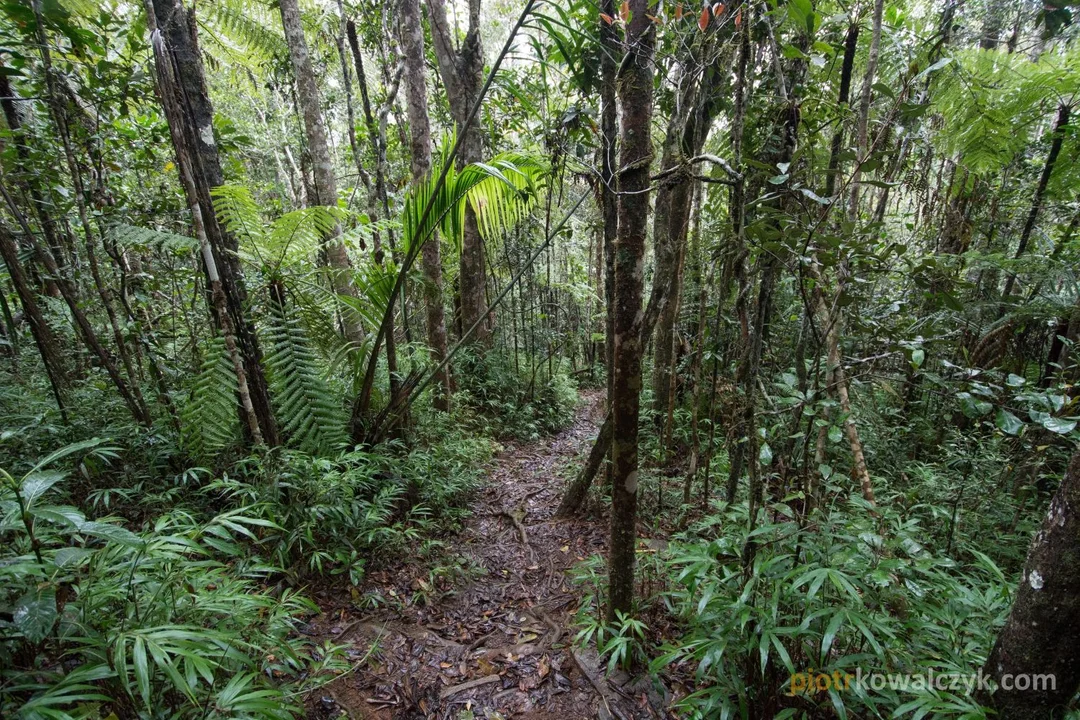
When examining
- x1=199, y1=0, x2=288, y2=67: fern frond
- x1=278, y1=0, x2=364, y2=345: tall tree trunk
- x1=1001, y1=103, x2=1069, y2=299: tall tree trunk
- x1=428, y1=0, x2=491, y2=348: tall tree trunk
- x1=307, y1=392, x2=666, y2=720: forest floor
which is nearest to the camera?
x1=307, y1=392, x2=666, y2=720: forest floor

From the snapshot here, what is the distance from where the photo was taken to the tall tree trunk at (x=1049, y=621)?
4.00ft

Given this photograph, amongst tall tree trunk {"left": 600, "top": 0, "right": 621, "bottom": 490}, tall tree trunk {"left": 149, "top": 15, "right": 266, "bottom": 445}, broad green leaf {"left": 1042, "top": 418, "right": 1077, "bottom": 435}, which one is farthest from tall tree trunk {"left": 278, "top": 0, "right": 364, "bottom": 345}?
broad green leaf {"left": 1042, "top": 418, "right": 1077, "bottom": 435}

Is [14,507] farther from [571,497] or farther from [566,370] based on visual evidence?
[566,370]

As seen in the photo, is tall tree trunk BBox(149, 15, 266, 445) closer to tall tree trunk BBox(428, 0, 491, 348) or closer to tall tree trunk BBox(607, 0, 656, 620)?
tall tree trunk BBox(428, 0, 491, 348)

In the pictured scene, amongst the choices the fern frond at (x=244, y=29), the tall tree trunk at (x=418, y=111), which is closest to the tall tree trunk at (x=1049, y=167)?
the tall tree trunk at (x=418, y=111)

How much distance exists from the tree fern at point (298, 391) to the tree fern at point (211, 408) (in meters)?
0.34

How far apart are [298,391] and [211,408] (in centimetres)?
59

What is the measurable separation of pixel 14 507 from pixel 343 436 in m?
2.21

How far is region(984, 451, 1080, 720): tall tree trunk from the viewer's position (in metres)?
1.22

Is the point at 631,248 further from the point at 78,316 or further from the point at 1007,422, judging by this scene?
the point at 78,316

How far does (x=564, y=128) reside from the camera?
3162 millimetres

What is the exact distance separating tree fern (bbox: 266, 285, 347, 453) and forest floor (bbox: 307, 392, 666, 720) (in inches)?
45.9

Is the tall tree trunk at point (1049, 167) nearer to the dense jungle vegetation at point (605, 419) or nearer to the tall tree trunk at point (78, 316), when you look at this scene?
the dense jungle vegetation at point (605, 419)

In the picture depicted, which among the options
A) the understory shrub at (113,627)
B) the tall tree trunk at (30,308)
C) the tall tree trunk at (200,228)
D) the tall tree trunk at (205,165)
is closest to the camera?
the understory shrub at (113,627)
